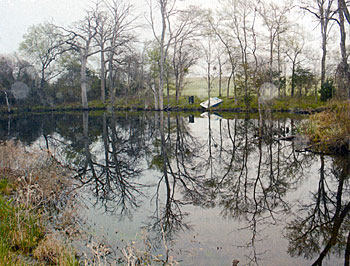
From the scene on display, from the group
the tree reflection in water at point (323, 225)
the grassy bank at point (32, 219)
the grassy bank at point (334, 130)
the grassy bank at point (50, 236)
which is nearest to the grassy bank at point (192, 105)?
the grassy bank at point (334, 130)

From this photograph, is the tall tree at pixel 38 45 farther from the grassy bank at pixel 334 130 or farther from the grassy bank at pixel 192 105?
the grassy bank at pixel 334 130

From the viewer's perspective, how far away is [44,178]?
274 inches

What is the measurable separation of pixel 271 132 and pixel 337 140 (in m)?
6.24

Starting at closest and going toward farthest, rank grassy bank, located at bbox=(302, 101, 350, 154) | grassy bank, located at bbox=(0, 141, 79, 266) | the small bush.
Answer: grassy bank, located at bbox=(0, 141, 79, 266) < grassy bank, located at bbox=(302, 101, 350, 154) < the small bush

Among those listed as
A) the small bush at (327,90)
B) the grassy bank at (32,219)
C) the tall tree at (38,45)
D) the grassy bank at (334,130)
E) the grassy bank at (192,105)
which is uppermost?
the tall tree at (38,45)

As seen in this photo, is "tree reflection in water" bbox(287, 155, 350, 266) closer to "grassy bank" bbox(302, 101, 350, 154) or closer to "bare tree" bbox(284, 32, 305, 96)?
"grassy bank" bbox(302, 101, 350, 154)

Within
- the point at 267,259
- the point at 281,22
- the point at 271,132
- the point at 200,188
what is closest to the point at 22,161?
the point at 200,188

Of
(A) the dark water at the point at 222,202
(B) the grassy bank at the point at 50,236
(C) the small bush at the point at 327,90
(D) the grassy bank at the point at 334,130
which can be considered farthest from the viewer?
(C) the small bush at the point at 327,90

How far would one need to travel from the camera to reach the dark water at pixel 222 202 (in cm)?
471

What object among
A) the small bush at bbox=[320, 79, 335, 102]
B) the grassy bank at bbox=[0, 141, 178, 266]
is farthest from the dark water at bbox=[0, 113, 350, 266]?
the small bush at bbox=[320, 79, 335, 102]

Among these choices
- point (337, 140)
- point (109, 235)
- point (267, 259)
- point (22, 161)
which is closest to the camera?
point (267, 259)

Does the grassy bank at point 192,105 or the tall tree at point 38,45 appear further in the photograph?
the tall tree at point 38,45

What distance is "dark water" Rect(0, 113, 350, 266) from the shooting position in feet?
15.4

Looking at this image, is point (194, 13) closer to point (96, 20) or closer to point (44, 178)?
point (96, 20)
